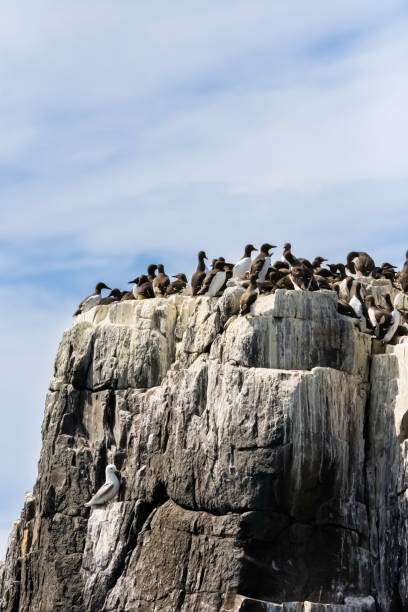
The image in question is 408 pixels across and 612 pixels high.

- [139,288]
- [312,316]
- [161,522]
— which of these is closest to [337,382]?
[312,316]

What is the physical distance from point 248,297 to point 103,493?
614 cm

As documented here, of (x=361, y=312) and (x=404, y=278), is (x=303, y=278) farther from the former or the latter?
(x=404, y=278)

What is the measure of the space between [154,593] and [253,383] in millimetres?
5395

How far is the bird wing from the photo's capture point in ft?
142

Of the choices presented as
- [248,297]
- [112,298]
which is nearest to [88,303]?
[112,298]

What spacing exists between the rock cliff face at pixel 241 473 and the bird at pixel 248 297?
0.72ft

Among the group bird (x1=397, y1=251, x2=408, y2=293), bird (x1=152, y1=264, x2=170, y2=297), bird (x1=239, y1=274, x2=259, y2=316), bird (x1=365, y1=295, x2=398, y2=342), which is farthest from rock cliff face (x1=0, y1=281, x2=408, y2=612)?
bird (x1=397, y1=251, x2=408, y2=293)

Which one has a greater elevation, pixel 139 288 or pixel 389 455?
pixel 139 288

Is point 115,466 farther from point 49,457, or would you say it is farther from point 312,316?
point 312,316

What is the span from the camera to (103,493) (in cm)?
4334

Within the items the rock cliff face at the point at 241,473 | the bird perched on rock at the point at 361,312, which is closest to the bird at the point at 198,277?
the rock cliff face at the point at 241,473

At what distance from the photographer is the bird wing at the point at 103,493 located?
1704 inches

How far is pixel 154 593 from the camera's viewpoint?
134ft

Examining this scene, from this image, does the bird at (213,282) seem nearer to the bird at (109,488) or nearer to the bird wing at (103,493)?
the bird at (109,488)
